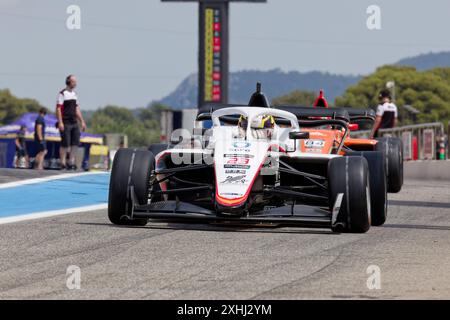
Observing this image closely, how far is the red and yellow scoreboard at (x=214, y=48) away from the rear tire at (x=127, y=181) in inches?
1506

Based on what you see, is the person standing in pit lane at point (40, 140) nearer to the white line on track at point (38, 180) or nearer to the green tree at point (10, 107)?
the white line on track at point (38, 180)

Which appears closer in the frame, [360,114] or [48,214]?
[48,214]

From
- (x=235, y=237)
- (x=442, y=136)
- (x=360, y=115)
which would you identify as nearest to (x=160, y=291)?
(x=235, y=237)

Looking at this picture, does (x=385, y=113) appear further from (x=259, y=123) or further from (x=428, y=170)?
(x=259, y=123)

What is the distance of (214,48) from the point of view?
49.4 meters

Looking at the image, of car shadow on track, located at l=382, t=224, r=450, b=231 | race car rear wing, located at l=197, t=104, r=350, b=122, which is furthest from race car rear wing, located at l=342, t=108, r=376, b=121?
car shadow on track, located at l=382, t=224, r=450, b=231

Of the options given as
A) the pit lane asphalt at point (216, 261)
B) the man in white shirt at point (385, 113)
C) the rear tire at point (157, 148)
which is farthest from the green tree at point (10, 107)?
the pit lane asphalt at point (216, 261)

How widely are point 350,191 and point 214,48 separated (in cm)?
3939

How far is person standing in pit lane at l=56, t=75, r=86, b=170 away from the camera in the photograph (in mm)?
19875

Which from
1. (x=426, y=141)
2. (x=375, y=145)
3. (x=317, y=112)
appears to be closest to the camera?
(x=317, y=112)

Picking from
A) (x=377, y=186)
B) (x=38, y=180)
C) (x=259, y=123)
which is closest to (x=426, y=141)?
(x=38, y=180)

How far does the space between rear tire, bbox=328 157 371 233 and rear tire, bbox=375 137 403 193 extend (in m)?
5.30
